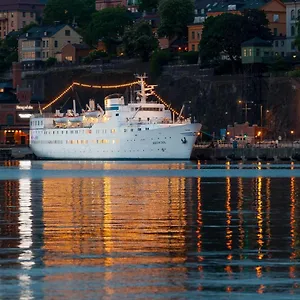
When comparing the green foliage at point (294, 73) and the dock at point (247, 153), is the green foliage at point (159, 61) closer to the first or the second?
the green foliage at point (294, 73)

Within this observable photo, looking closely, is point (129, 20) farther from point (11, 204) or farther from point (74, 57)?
point (11, 204)

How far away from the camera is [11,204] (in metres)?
44.2

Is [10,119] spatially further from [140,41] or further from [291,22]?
[291,22]

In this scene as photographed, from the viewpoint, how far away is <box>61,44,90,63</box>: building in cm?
15888

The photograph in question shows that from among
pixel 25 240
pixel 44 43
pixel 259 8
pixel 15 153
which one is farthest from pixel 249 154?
pixel 25 240

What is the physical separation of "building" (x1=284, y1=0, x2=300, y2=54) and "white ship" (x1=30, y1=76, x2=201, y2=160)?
19646 mm

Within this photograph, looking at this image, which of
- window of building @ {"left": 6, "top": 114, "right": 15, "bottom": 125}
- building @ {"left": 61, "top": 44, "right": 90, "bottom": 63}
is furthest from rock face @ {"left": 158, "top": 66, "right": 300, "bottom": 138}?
building @ {"left": 61, "top": 44, "right": 90, "bottom": 63}

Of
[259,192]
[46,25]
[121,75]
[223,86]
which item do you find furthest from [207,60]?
[259,192]

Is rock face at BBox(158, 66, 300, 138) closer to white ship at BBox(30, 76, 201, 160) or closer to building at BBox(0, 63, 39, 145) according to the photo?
white ship at BBox(30, 76, 201, 160)

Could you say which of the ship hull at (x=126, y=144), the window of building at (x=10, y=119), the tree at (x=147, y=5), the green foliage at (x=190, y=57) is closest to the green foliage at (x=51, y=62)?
the window of building at (x=10, y=119)

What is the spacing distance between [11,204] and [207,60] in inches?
3427

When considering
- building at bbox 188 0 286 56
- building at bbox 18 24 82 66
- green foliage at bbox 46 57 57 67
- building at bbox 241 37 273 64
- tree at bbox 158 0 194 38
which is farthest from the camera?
building at bbox 18 24 82 66

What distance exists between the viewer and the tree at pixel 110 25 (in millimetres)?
154000

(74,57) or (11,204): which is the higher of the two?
(74,57)
